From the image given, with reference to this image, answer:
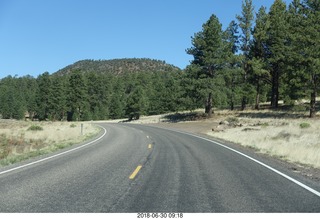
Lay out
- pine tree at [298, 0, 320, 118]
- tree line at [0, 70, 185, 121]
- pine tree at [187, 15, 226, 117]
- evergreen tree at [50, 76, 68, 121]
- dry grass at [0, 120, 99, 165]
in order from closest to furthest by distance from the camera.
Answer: dry grass at [0, 120, 99, 165] < pine tree at [298, 0, 320, 118] < pine tree at [187, 15, 226, 117] < tree line at [0, 70, 185, 121] < evergreen tree at [50, 76, 68, 121]

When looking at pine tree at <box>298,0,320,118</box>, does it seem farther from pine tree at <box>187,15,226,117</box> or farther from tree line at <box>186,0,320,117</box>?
pine tree at <box>187,15,226,117</box>

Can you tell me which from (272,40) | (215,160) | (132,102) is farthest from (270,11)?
(215,160)

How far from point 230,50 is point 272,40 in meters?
6.31

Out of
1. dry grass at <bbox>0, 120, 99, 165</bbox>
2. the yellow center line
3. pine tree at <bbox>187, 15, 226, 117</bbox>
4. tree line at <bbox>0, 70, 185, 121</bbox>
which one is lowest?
dry grass at <bbox>0, 120, 99, 165</bbox>

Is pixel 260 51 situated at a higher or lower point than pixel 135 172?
higher

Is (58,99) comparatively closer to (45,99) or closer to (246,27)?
→ (45,99)

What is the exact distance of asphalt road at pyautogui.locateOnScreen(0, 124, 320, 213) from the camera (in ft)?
21.4

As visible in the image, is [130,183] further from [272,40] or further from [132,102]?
[132,102]

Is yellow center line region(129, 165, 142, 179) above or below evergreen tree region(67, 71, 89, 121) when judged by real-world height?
below

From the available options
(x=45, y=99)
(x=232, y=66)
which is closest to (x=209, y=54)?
(x=232, y=66)

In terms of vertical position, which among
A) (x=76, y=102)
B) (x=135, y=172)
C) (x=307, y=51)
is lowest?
(x=135, y=172)

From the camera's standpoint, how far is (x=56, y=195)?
7410 mm

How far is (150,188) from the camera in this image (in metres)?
8.14

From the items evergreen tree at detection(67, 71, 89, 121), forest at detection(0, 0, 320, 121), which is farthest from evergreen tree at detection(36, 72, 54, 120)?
forest at detection(0, 0, 320, 121)
